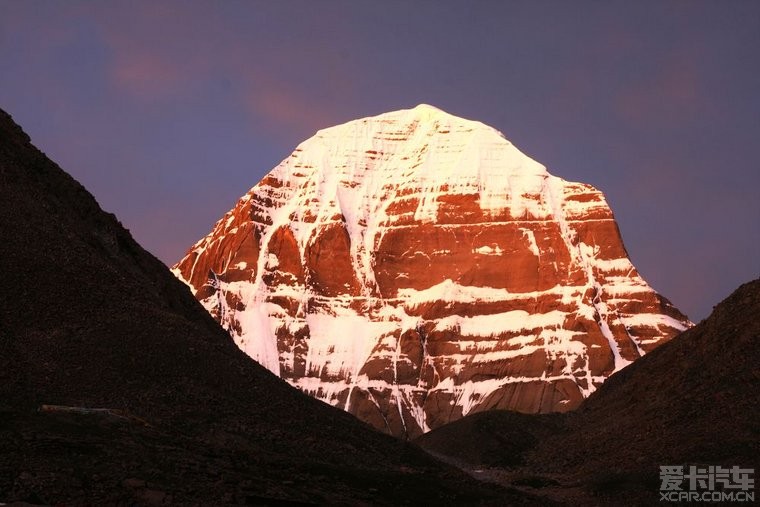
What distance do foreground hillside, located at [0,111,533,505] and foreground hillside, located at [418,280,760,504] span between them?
9753mm

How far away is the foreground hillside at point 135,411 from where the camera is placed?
1692 inches

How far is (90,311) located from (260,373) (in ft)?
30.9

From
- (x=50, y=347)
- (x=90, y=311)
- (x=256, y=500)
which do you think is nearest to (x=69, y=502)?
(x=256, y=500)

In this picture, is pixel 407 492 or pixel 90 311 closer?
pixel 407 492

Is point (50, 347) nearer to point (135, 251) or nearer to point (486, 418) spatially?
point (135, 251)

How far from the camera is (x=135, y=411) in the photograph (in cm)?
5309

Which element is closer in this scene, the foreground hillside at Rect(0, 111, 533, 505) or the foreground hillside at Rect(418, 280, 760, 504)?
the foreground hillside at Rect(0, 111, 533, 505)

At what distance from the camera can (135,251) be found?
265ft

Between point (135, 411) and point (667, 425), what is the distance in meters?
32.3

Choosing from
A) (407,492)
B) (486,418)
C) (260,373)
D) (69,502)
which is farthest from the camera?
(486,418)

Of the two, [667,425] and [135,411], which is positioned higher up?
[667,425]

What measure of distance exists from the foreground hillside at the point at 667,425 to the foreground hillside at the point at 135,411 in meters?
9.75

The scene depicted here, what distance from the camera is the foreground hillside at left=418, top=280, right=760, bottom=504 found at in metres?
62.9

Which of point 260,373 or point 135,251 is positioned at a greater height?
point 135,251
